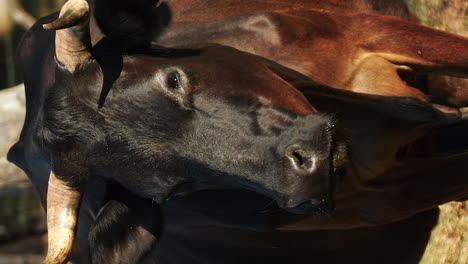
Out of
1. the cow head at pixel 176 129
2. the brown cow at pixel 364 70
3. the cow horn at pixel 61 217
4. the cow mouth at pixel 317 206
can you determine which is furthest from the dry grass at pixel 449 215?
the cow horn at pixel 61 217

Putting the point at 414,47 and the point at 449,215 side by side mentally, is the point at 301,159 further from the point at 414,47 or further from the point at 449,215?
the point at 449,215

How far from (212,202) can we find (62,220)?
0.59 meters

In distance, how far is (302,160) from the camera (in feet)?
7.36

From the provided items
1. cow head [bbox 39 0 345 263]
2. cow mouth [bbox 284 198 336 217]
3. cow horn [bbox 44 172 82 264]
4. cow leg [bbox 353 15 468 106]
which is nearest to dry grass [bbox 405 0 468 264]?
cow leg [bbox 353 15 468 106]

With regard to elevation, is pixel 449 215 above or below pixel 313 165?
below

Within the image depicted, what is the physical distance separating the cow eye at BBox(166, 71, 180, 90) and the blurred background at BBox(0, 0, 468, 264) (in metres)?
1.63

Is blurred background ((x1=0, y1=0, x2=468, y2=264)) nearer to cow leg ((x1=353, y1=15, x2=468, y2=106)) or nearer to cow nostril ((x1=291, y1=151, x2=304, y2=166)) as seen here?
cow leg ((x1=353, y1=15, x2=468, y2=106))

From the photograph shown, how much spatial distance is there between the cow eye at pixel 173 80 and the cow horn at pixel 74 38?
0.94 ft

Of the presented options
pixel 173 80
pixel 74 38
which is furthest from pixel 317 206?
pixel 74 38

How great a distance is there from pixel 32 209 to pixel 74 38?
594 centimetres

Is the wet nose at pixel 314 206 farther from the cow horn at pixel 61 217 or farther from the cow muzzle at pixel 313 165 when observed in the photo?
the cow horn at pixel 61 217

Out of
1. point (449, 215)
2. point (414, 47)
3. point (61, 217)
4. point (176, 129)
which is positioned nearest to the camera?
point (176, 129)

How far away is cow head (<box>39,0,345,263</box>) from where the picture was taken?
91.4 inches

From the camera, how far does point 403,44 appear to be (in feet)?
9.93
